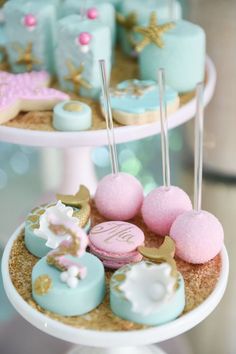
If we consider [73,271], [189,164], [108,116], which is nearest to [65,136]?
[108,116]

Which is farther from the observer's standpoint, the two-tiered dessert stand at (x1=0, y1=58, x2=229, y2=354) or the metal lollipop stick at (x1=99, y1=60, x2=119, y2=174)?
the metal lollipop stick at (x1=99, y1=60, x2=119, y2=174)

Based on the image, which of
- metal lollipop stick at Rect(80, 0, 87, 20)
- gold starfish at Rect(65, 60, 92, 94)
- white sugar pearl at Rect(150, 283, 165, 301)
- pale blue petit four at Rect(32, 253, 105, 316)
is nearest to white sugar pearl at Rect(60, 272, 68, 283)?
pale blue petit four at Rect(32, 253, 105, 316)

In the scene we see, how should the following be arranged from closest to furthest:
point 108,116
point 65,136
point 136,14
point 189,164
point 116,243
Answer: point 116,243 → point 108,116 → point 65,136 → point 136,14 → point 189,164

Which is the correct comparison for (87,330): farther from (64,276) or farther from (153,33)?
(153,33)

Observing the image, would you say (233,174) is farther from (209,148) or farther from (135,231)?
(135,231)

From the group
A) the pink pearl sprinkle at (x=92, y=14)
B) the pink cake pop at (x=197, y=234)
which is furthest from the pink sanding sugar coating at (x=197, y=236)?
the pink pearl sprinkle at (x=92, y=14)

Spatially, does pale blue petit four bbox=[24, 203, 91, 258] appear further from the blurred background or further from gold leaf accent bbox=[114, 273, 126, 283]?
the blurred background
